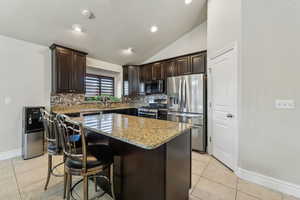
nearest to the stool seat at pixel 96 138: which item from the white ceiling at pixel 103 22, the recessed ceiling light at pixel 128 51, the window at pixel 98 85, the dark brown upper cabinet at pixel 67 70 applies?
the dark brown upper cabinet at pixel 67 70

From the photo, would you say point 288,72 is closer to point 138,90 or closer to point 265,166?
point 265,166

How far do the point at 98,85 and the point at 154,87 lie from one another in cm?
199

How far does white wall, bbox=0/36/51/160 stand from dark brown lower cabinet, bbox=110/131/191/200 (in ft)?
9.25

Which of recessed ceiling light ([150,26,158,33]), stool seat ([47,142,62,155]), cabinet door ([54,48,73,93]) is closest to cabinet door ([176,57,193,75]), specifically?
recessed ceiling light ([150,26,158,33])

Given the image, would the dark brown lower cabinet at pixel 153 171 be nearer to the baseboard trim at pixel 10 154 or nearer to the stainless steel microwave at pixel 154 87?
the baseboard trim at pixel 10 154

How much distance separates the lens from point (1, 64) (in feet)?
9.20

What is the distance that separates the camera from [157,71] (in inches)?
187

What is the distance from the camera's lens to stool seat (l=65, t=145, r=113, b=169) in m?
1.32

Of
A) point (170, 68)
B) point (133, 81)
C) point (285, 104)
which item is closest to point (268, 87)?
point (285, 104)

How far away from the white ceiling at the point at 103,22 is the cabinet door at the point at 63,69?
0.25 metres

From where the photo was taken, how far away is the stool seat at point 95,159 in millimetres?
1316

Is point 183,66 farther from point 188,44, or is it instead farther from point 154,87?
point 154,87

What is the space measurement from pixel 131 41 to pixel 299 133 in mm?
4024

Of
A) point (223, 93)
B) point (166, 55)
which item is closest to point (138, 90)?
point (166, 55)
